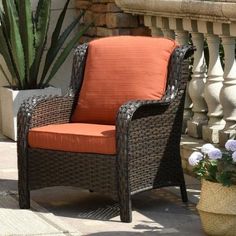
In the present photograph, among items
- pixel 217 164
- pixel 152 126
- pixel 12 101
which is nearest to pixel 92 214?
pixel 152 126

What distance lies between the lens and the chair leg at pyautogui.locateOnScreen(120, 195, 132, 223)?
4836 millimetres

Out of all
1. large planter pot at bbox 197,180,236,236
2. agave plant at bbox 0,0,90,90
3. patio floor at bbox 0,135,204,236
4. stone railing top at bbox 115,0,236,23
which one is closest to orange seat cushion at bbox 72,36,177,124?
stone railing top at bbox 115,0,236,23

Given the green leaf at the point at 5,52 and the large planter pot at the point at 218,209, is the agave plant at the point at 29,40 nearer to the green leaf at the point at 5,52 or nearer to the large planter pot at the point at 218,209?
the green leaf at the point at 5,52

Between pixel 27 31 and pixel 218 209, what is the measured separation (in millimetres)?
3159

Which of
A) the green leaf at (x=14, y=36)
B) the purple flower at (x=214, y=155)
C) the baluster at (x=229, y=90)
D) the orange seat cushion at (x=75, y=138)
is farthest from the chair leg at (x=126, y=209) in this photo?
the green leaf at (x=14, y=36)

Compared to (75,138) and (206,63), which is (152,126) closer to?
(75,138)

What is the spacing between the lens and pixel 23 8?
7102mm

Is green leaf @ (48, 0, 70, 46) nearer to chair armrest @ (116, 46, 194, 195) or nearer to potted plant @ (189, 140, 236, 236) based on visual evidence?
chair armrest @ (116, 46, 194, 195)

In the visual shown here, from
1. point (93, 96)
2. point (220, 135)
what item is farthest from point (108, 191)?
point (220, 135)

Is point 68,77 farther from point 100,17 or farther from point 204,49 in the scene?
point 204,49

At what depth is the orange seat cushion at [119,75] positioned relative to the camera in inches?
207

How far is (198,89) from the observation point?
606 centimetres

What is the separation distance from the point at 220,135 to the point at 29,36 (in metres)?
2.12

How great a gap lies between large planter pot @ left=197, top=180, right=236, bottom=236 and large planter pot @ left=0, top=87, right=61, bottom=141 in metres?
3.01
